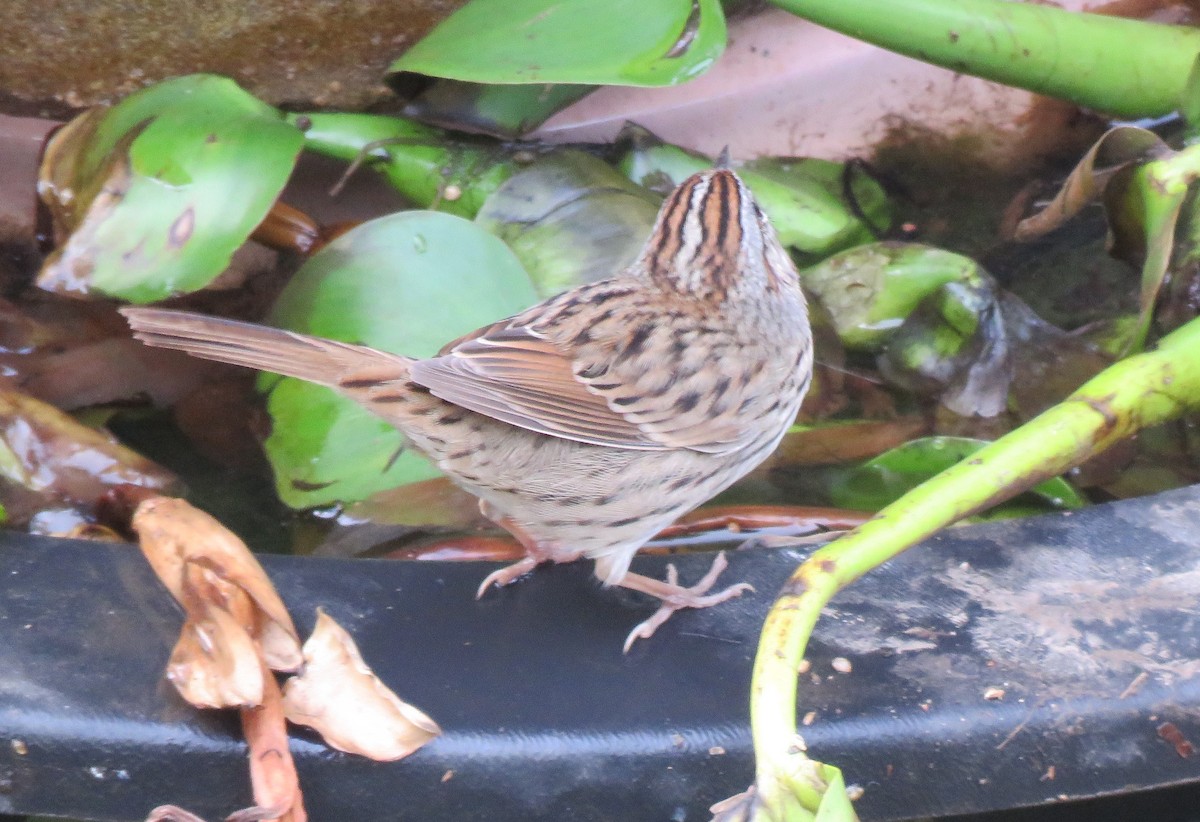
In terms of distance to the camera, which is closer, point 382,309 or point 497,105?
point 382,309

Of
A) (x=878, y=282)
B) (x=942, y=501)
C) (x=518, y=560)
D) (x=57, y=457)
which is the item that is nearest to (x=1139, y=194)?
(x=878, y=282)

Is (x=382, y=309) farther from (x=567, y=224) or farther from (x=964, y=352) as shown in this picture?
(x=964, y=352)

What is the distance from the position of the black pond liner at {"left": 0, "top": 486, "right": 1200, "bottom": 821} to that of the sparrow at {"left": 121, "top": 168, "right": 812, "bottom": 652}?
142 mm

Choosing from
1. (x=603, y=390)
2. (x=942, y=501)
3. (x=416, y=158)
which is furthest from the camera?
(x=416, y=158)

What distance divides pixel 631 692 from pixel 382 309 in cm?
85

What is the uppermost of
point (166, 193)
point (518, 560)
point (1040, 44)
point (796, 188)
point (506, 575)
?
point (1040, 44)

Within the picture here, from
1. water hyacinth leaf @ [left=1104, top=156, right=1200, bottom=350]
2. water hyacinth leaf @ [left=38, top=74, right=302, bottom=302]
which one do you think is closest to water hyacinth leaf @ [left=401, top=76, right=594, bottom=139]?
water hyacinth leaf @ [left=38, top=74, right=302, bottom=302]

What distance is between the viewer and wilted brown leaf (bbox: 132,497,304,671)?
1283 mm

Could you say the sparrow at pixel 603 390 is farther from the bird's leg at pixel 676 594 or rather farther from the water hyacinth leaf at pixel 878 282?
the water hyacinth leaf at pixel 878 282

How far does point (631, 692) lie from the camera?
1366 millimetres

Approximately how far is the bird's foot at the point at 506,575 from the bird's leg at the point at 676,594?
17 cm

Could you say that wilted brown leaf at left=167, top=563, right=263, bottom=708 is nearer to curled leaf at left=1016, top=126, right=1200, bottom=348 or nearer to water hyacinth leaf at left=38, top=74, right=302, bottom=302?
water hyacinth leaf at left=38, top=74, right=302, bottom=302

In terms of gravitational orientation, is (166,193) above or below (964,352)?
above

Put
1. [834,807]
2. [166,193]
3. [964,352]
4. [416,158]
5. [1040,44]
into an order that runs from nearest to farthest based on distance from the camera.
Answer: [834,807] < [166,193] < [1040,44] < [964,352] < [416,158]
